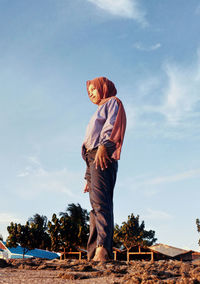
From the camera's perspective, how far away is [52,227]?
116ft

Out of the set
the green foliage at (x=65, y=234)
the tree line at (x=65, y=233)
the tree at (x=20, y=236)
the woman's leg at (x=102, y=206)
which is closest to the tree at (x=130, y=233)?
the tree line at (x=65, y=233)

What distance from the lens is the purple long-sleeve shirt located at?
6199 mm

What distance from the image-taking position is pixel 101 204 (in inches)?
236

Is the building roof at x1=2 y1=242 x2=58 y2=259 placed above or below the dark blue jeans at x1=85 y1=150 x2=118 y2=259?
above

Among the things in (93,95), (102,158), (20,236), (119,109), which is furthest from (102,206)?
(20,236)

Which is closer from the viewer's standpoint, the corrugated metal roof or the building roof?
the corrugated metal roof

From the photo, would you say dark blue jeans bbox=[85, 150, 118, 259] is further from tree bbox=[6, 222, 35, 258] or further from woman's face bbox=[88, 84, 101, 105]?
tree bbox=[6, 222, 35, 258]

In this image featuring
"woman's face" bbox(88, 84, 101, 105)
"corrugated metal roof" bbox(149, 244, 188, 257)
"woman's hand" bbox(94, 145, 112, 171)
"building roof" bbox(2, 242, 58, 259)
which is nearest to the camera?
"woman's hand" bbox(94, 145, 112, 171)

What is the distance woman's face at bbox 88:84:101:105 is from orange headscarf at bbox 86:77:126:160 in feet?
0.21

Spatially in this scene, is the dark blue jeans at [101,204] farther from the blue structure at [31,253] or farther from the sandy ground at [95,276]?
the blue structure at [31,253]

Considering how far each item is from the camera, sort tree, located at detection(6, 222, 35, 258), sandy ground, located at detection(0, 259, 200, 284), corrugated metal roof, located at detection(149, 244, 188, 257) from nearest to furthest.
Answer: sandy ground, located at detection(0, 259, 200, 284) → corrugated metal roof, located at detection(149, 244, 188, 257) → tree, located at detection(6, 222, 35, 258)

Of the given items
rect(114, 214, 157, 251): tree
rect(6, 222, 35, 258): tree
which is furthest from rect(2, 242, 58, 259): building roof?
rect(114, 214, 157, 251): tree

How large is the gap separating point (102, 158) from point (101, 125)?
0.78 metres

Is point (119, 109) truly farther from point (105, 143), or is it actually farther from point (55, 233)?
point (55, 233)
